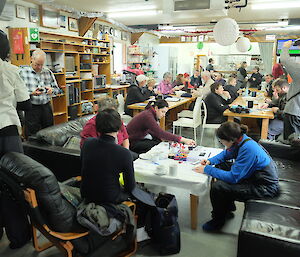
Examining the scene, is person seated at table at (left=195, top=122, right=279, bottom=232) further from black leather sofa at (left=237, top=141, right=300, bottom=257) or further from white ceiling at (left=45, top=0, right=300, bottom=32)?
white ceiling at (left=45, top=0, right=300, bottom=32)

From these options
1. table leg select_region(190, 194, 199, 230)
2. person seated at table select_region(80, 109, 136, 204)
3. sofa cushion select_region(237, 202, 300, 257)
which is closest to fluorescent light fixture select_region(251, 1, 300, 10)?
table leg select_region(190, 194, 199, 230)

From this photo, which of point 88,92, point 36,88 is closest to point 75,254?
point 36,88

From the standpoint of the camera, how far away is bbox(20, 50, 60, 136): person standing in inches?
155

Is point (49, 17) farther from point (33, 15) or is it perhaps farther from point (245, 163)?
point (245, 163)

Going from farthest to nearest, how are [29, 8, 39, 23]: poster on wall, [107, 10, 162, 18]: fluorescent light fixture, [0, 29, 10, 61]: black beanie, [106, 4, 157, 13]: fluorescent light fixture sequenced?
[107, 10, 162, 18]: fluorescent light fixture → [106, 4, 157, 13]: fluorescent light fixture → [29, 8, 39, 23]: poster on wall → [0, 29, 10, 61]: black beanie

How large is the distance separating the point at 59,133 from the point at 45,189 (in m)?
1.81

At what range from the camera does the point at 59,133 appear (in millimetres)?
3430

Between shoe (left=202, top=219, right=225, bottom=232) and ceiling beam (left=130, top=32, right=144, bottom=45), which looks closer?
shoe (left=202, top=219, right=225, bottom=232)

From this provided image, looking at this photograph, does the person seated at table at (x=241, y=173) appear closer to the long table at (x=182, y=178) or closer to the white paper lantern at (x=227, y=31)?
the long table at (x=182, y=178)

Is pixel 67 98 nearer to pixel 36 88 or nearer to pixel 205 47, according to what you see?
pixel 36 88

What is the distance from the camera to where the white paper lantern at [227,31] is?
4.80m

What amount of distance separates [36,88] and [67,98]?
2173mm

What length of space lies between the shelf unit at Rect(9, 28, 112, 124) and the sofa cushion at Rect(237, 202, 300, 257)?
15.0ft

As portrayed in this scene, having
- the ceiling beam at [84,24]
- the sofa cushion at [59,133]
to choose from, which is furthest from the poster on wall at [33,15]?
the sofa cushion at [59,133]
